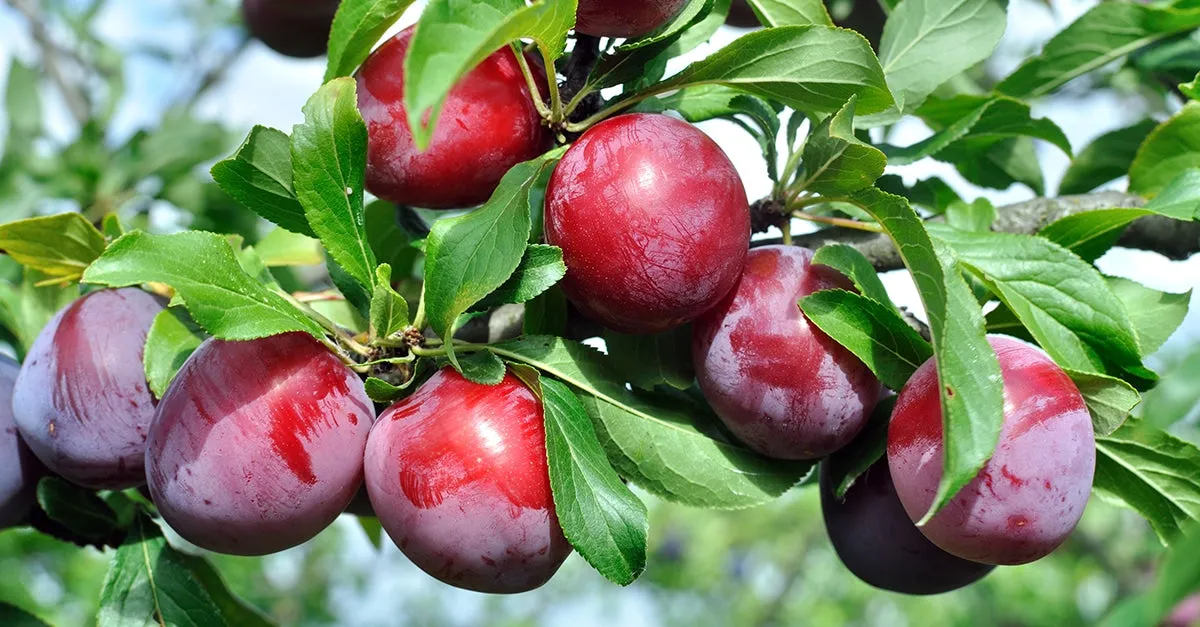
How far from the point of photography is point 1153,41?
1.43 meters

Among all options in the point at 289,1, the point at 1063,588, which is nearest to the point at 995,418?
the point at 289,1

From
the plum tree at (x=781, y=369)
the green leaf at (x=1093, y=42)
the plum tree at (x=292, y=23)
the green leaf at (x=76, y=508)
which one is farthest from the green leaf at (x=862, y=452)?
the plum tree at (x=292, y=23)

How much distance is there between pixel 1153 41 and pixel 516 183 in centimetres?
107

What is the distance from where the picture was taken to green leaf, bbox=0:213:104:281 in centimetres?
109

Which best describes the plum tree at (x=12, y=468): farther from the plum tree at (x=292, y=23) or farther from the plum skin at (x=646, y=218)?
the plum tree at (x=292, y=23)

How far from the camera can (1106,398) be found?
0.86 metres

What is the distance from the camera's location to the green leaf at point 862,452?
935 millimetres

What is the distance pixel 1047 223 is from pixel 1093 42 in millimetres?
386

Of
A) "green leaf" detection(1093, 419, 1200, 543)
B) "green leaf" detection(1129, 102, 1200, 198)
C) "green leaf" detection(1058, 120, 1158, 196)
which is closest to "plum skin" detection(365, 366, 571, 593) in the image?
"green leaf" detection(1093, 419, 1200, 543)

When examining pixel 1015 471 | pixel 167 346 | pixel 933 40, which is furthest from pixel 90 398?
pixel 933 40

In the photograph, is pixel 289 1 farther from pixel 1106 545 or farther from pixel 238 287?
pixel 1106 545

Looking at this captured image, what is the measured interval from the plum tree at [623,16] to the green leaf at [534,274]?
195 millimetres

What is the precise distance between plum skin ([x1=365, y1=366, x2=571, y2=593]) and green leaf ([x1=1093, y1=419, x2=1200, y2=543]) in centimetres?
52

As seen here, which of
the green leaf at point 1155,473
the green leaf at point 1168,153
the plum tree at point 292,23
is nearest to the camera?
the green leaf at point 1155,473
